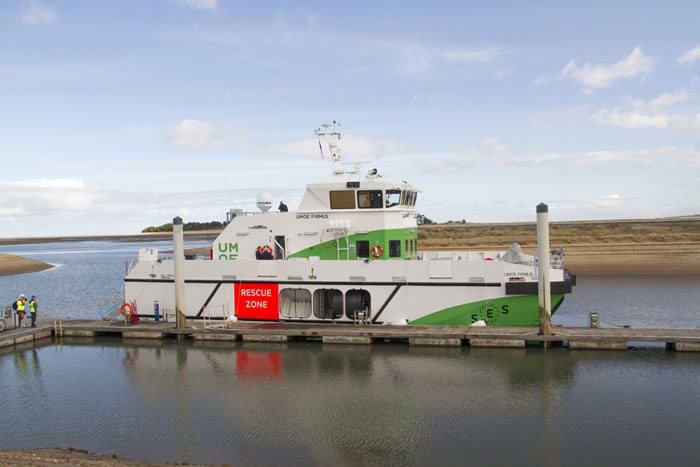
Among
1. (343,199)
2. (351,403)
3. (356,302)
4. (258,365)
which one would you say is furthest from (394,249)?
(351,403)

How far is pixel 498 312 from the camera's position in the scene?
46.6 ft

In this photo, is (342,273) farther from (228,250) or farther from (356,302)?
(228,250)

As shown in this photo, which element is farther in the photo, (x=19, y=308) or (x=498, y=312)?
(x=19, y=308)

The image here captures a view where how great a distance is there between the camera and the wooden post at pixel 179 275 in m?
15.1

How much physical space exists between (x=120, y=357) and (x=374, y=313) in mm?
6672

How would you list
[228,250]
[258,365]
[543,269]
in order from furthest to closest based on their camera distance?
[228,250]
[258,365]
[543,269]

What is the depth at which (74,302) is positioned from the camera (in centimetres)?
2495

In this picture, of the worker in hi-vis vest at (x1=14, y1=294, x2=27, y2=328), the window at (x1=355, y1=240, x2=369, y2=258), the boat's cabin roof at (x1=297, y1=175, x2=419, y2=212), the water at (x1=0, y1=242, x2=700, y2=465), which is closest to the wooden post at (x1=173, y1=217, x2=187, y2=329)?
the water at (x1=0, y1=242, x2=700, y2=465)

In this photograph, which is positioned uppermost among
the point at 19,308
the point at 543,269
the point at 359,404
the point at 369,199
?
the point at 369,199

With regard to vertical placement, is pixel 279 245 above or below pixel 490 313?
above

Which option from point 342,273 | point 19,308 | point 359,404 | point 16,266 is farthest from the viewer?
point 16,266

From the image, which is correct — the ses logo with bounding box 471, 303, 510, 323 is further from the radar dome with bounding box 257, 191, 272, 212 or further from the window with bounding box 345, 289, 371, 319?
the radar dome with bounding box 257, 191, 272, 212

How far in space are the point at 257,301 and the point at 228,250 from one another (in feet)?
6.06

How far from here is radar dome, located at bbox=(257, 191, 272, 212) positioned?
16.5m
